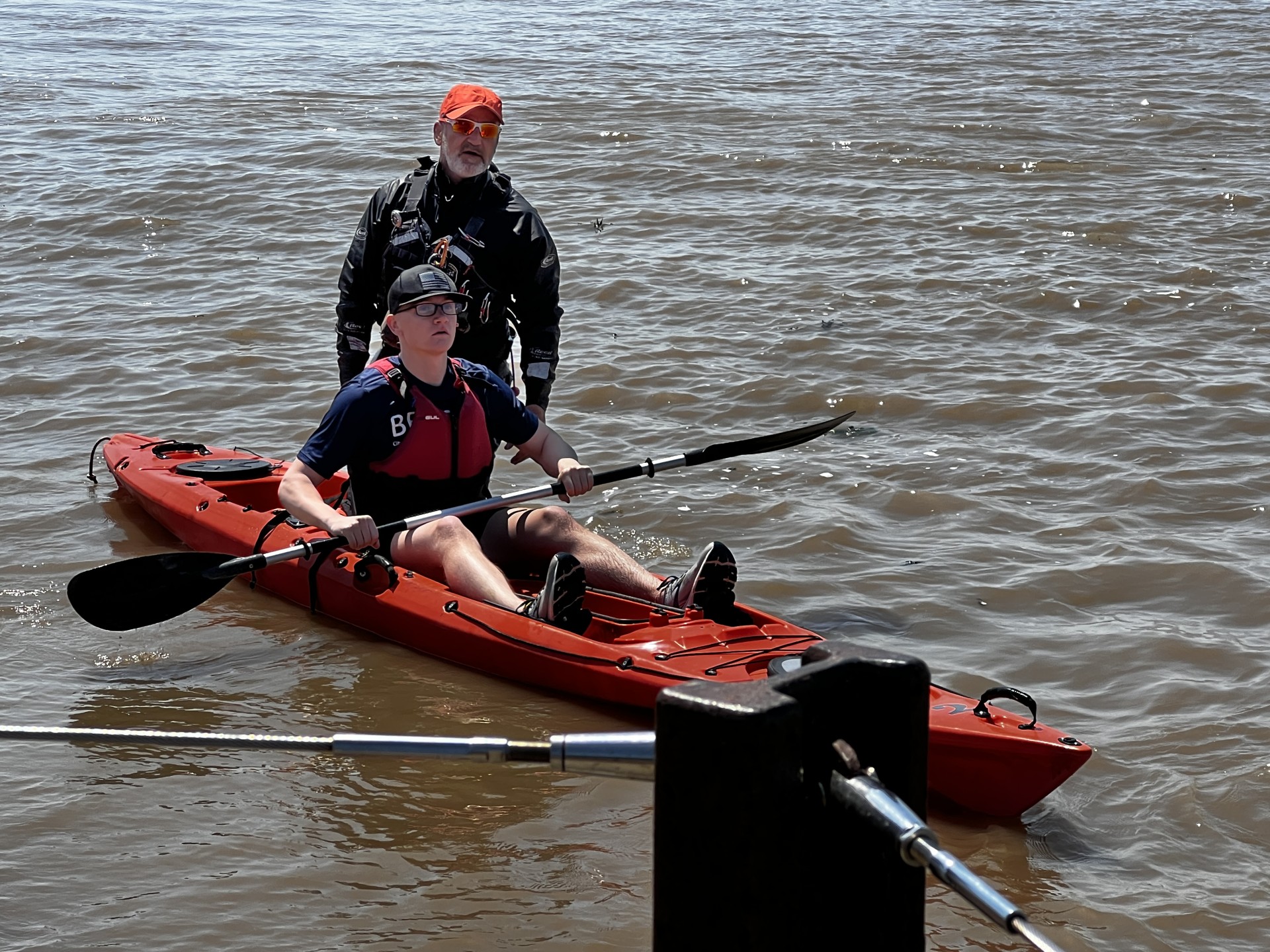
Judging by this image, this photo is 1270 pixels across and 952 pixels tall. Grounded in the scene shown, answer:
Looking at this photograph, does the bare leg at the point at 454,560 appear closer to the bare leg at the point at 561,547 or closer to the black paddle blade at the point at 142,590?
the bare leg at the point at 561,547

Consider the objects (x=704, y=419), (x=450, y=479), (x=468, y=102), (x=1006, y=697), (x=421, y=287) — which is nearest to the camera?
(x=1006, y=697)

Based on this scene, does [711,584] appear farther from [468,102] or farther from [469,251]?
[468,102]

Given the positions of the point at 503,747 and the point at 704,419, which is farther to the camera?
the point at 704,419

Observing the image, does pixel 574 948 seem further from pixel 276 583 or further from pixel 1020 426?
pixel 1020 426

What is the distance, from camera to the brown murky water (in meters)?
3.73

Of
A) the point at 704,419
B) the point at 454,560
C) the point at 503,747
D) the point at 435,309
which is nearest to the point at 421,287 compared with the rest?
the point at 435,309

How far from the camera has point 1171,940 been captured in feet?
11.2

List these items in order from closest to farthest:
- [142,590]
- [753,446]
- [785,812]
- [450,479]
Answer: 1. [785,812]
2. [142,590]
3. [450,479]
4. [753,446]

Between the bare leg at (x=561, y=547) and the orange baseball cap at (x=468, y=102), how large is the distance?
1389 millimetres

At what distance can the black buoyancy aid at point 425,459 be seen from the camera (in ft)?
15.8

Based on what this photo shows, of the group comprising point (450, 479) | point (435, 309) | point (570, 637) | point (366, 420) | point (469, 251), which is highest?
point (469, 251)

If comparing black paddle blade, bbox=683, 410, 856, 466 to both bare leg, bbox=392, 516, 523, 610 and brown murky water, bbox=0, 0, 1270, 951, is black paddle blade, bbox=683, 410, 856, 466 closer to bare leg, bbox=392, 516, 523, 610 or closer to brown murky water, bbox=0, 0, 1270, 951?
brown murky water, bbox=0, 0, 1270, 951

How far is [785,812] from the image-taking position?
5.63 ft

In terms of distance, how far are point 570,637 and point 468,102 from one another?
192 centimetres
